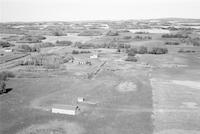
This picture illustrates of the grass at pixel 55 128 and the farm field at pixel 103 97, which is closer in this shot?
the grass at pixel 55 128

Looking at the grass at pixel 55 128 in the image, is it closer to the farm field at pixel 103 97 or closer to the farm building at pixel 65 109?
the farm field at pixel 103 97

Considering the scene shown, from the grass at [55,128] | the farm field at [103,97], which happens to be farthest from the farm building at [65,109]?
the grass at [55,128]

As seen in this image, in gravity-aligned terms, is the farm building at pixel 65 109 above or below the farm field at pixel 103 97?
above

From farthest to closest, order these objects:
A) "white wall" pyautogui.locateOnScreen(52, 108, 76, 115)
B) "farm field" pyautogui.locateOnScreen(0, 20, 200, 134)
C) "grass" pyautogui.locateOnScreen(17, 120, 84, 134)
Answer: "white wall" pyautogui.locateOnScreen(52, 108, 76, 115), "farm field" pyautogui.locateOnScreen(0, 20, 200, 134), "grass" pyautogui.locateOnScreen(17, 120, 84, 134)

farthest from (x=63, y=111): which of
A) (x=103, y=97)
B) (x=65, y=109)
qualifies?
(x=103, y=97)

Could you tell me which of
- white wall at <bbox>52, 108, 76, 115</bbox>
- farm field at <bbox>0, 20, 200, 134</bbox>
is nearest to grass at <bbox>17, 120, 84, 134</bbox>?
farm field at <bbox>0, 20, 200, 134</bbox>

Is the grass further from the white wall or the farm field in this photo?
the white wall

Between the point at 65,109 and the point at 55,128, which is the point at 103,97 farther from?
the point at 55,128

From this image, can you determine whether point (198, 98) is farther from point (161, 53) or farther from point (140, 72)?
point (161, 53)

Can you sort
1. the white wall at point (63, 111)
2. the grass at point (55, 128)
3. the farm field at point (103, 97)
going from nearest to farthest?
the grass at point (55, 128), the farm field at point (103, 97), the white wall at point (63, 111)

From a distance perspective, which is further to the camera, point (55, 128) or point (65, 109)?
point (65, 109)

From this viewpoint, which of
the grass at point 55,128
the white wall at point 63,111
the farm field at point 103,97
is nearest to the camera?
the grass at point 55,128
